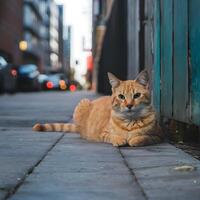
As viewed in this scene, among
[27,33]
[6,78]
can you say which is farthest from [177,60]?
[27,33]

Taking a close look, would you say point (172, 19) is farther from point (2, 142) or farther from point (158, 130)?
point (2, 142)

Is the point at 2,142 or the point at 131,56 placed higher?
the point at 131,56

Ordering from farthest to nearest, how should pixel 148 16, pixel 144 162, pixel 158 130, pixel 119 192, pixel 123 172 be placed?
pixel 148 16, pixel 158 130, pixel 144 162, pixel 123 172, pixel 119 192

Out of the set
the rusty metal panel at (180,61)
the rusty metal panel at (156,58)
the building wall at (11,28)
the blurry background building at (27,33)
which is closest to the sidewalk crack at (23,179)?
the rusty metal panel at (180,61)

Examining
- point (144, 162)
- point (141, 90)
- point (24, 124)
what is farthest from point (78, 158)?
point (24, 124)

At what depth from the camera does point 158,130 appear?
22.7ft

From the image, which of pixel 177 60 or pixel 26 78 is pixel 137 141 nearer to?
pixel 177 60

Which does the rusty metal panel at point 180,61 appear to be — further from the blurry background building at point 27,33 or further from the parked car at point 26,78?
the blurry background building at point 27,33

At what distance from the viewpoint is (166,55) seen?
7863 millimetres

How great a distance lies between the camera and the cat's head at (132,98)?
6.41m

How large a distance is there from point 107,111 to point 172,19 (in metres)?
1.32

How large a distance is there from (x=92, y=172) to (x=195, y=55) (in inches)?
70.2

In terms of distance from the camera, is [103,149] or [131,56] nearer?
[103,149]

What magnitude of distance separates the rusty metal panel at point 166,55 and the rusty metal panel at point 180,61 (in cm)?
32
